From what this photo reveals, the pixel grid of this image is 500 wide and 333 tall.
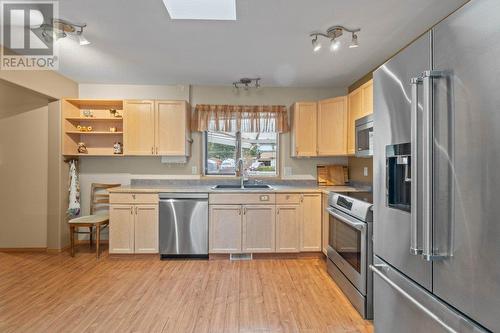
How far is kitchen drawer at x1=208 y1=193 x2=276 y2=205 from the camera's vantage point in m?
3.48

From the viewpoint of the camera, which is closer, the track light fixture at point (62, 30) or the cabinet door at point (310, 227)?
the track light fixture at point (62, 30)

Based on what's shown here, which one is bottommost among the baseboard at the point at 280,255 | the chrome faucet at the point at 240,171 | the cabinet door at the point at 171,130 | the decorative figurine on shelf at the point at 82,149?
the baseboard at the point at 280,255

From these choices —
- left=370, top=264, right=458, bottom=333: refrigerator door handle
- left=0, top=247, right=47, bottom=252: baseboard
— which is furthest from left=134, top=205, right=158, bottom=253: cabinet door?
left=370, top=264, right=458, bottom=333: refrigerator door handle

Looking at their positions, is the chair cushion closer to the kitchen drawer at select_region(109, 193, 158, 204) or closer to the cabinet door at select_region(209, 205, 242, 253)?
the kitchen drawer at select_region(109, 193, 158, 204)

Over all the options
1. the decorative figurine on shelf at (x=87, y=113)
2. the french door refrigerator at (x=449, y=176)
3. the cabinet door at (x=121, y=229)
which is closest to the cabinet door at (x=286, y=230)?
the cabinet door at (x=121, y=229)

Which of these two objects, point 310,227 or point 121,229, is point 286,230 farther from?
point 121,229

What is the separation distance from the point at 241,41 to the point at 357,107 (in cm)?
160

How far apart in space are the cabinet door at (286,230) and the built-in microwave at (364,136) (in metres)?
1.13

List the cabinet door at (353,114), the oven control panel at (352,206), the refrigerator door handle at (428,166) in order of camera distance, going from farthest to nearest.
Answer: the cabinet door at (353,114) → the oven control panel at (352,206) → the refrigerator door handle at (428,166)

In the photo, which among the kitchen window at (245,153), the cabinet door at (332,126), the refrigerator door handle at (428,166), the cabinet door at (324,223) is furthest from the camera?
the kitchen window at (245,153)

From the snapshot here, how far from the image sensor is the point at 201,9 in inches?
85.5

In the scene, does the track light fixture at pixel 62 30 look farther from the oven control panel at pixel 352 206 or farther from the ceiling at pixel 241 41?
the oven control panel at pixel 352 206

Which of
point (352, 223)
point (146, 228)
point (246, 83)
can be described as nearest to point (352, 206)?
point (352, 223)

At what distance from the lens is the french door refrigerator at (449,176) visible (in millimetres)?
847
